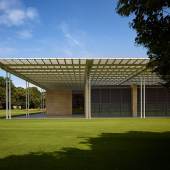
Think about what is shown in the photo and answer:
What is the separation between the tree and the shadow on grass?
3383 millimetres

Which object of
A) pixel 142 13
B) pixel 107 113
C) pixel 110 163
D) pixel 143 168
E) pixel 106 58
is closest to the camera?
pixel 142 13

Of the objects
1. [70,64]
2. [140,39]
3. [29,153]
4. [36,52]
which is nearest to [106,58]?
[70,64]

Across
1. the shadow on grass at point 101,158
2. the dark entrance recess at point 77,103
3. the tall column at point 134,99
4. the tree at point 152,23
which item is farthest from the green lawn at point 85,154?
the dark entrance recess at point 77,103

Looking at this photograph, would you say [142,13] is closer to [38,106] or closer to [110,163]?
[110,163]

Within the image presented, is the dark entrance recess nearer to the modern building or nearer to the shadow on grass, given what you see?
the modern building

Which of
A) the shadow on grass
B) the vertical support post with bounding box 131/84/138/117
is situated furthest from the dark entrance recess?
the shadow on grass

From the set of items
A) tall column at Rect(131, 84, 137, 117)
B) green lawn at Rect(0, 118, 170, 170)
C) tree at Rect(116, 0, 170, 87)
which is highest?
tree at Rect(116, 0, 170, 87)

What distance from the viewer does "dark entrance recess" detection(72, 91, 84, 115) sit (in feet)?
209

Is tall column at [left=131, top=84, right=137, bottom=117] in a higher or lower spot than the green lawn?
higher

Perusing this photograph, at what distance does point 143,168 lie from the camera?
34.2 ft

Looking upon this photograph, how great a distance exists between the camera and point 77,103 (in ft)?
211

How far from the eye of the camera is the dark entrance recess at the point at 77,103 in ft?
209

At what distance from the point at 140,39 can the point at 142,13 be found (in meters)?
0.83

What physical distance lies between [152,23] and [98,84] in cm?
4530
